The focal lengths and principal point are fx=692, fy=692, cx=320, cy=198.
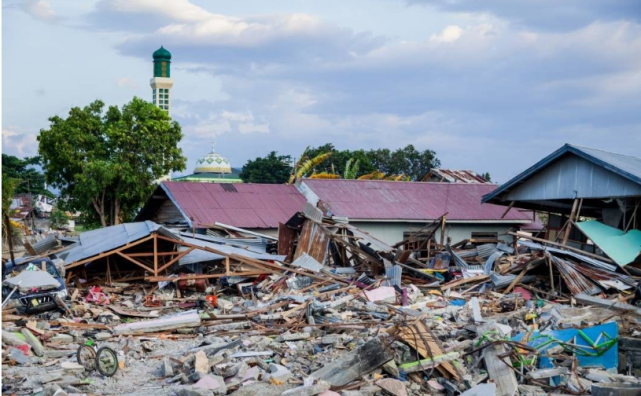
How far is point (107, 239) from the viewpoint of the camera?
17578 mm

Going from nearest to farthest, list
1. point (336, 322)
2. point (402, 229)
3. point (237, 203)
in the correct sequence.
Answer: point (336, 322) < point (237, 203) < point (402, 229)

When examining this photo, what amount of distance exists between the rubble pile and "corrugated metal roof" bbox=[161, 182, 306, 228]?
421 centimetres

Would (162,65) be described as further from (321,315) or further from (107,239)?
(321,315)

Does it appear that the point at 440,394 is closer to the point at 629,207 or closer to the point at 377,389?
the point at 377,389

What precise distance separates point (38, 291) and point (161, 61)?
44.9 meters

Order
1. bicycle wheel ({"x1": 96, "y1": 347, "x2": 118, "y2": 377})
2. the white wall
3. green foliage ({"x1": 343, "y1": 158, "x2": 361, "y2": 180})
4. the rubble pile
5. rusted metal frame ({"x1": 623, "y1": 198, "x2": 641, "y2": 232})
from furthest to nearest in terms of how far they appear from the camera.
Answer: green foliage ({"x1": 343, "y1": 158, "x2": 361, "y2": 180}) → the white wall → rusted metal frame ({"x1": 623, "y1": 198, "x2": 641, "y2": 232}) → bicycle wheel ({"x1": 96, "y1": 347, "x2": 118, "y2": 377}) → the rubble pile

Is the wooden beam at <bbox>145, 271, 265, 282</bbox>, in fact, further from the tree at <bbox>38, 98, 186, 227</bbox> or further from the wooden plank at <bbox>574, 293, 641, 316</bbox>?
the tree at <bbox>38, 98, 186, 227</bbox>

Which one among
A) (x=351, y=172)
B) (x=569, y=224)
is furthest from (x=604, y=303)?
(x=351, y=172)

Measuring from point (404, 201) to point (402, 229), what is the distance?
5.27ft

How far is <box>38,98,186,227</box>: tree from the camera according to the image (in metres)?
32.0

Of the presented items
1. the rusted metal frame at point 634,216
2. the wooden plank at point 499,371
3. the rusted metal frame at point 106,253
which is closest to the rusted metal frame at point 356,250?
the rusted metal frame at point 106,253

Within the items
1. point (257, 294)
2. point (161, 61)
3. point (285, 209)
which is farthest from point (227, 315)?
point (161, 61)

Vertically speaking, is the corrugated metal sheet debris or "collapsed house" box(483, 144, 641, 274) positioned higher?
"collapsed house" box(483, 144, 641, 274)

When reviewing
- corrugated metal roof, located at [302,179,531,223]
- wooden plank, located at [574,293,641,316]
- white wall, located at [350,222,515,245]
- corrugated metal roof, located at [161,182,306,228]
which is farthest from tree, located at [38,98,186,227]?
wooden plank, located at [574,293,641,316]
